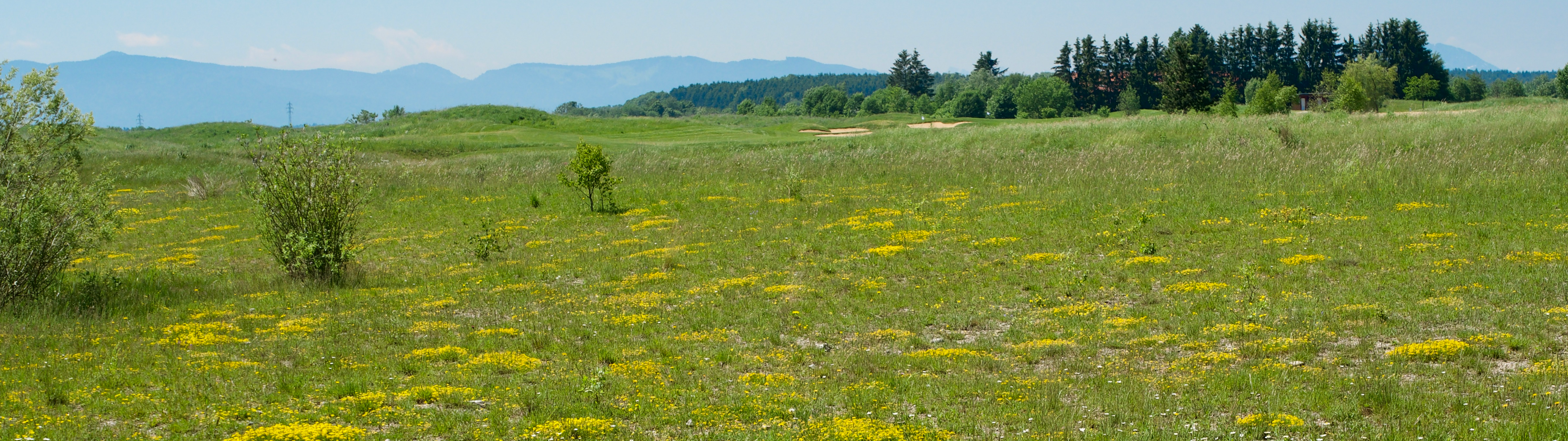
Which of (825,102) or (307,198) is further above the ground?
(825,102)

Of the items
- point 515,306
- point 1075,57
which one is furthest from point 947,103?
point 515,306

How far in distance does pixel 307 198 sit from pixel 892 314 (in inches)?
363

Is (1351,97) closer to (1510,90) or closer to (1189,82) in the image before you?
(1189,82)

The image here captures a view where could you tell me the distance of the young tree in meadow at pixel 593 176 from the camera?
21.1m

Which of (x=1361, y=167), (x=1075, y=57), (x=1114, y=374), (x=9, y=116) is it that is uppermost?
(x=1075, y=57)

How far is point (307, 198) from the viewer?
1373 cm

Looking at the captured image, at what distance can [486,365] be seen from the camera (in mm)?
8477

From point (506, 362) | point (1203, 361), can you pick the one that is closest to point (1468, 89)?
point (1203, 361)

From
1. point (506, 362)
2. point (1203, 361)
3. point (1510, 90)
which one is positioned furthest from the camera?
point (1510, 90)

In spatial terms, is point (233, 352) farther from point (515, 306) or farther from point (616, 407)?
point (616, 407)

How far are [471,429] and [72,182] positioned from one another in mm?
9122

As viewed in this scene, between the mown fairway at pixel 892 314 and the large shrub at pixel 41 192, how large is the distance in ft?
1.94

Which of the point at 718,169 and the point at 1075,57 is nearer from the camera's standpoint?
the point at 718,169

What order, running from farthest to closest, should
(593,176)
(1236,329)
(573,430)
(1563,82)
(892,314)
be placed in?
(1563,82), (593,176), (892,314), (1236,329), (573,430)
